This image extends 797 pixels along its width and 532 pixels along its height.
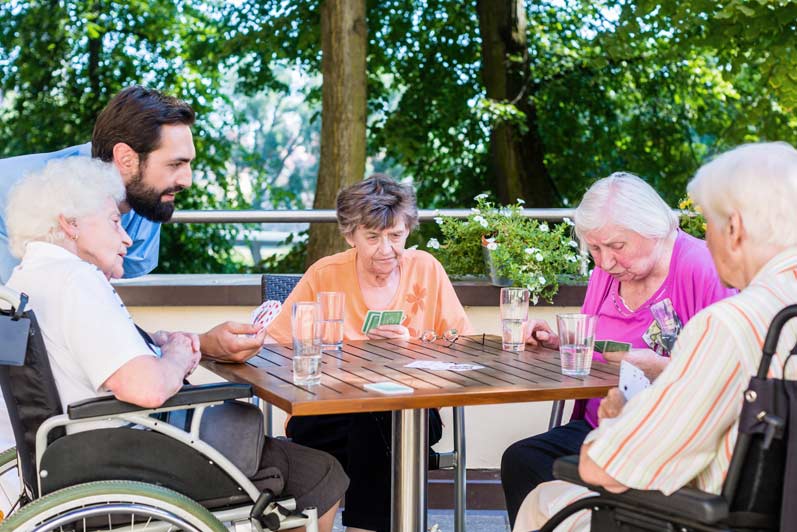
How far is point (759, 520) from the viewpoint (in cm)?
187

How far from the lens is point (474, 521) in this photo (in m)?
4.44

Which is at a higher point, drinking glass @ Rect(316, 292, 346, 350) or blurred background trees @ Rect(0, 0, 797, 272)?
Result: blurred background trees @ Rect(0, 0, 797, 272)

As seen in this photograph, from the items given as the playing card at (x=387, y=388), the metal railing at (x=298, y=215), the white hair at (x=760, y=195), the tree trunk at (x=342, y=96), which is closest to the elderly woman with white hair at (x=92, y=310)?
the playing card at (x=387, y=388)

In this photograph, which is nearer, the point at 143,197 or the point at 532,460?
the point at 532,460

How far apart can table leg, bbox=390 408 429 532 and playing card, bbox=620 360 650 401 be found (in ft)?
2.16

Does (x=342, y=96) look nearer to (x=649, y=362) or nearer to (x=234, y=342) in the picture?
(x=234, y=342)

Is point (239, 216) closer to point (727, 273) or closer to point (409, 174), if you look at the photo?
point (727, 273)

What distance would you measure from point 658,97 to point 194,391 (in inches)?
327

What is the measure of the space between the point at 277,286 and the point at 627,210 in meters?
1.47

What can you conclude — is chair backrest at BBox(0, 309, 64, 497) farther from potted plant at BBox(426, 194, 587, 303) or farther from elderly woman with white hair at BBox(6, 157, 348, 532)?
potted plant at BBox(426, 194, 587, 303)

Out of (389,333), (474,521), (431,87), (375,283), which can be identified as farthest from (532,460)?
(431,87)

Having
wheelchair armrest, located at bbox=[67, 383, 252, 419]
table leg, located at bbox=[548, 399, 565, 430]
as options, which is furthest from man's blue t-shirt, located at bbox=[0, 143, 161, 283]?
table leg, located at bbox=[548, 399, 565, 430]

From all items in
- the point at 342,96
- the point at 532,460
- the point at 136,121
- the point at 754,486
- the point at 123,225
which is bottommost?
the point at 532,460

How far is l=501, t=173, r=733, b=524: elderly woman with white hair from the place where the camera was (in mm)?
3125
